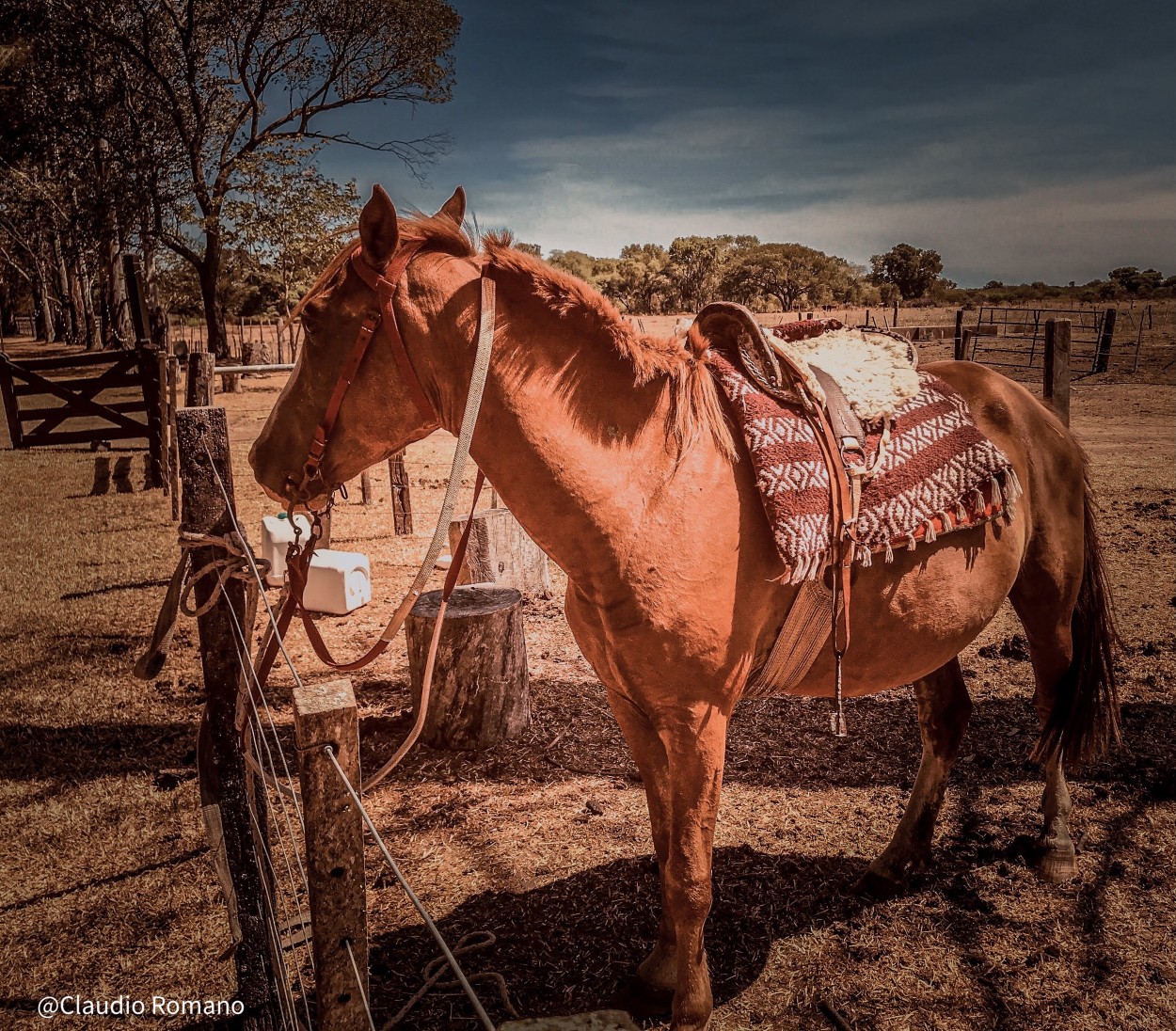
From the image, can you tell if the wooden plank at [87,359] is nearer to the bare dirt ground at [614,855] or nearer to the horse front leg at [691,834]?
the bare dirt ground at [614,855]

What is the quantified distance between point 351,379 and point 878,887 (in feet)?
9.62

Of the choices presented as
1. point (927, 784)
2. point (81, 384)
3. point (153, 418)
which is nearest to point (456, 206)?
point (927, 784)

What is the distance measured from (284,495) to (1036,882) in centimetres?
342

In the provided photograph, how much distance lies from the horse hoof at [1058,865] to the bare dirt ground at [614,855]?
6 cm

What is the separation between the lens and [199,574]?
79.7 inches

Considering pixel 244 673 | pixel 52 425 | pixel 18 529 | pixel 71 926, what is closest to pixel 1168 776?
pixel 244 673

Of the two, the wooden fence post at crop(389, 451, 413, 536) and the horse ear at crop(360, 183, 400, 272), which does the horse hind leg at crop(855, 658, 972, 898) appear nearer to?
the horse ear at crop(360, 183, 400, 272)

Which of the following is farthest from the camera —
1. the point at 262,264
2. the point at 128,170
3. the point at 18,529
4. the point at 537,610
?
the point at 262,264

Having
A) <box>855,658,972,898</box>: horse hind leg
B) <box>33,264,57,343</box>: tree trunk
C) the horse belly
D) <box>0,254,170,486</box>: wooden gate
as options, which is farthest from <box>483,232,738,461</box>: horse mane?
<box>33,264,57,343</box>: tree trunk

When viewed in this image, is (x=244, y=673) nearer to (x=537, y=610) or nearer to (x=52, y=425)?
(x=537, y=610)

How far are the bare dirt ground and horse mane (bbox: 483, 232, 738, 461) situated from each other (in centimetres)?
206

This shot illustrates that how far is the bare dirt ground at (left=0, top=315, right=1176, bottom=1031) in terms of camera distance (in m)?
2.56

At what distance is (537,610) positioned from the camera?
650 cm

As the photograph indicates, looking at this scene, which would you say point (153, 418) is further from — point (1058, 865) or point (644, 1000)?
point (1058, 865)
